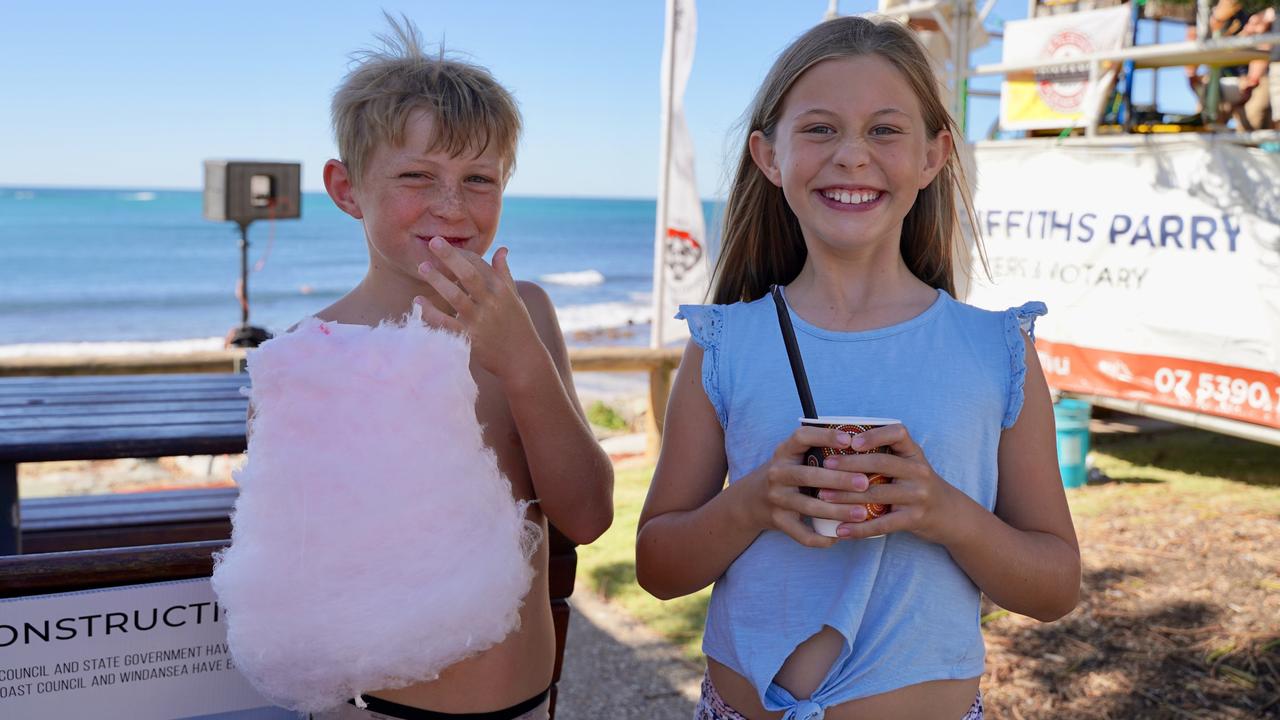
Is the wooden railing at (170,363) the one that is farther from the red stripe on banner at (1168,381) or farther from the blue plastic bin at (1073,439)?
the red stripe on banner at (1168,381)

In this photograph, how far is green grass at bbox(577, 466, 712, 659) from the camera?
3.87 m

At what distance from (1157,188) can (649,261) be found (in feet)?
124

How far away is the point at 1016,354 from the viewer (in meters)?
1.39

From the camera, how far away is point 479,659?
1.45 meters

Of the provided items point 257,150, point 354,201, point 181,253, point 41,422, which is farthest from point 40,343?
point 257,150

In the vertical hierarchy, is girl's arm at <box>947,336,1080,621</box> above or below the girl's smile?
below

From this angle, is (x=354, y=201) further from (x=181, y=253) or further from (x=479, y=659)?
(x=181, y=253)

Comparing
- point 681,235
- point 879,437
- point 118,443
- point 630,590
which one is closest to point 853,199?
point 879,437

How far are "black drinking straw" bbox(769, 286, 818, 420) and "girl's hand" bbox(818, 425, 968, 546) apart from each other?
19cm

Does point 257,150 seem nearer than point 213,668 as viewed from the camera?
No

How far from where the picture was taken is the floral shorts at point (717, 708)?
1384mm

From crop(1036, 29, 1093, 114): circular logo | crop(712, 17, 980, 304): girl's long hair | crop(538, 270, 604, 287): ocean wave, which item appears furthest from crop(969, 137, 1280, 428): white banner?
crop(538, 270, 604, 287): ocean wave

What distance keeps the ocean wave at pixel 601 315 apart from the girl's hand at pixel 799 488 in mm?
20326

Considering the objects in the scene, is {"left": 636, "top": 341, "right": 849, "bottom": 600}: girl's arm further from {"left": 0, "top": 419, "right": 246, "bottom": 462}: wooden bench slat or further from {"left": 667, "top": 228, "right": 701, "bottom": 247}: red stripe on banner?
{"left": 667, "top": 228, "right": 701, "bottom": 247}: red stripe on banner
